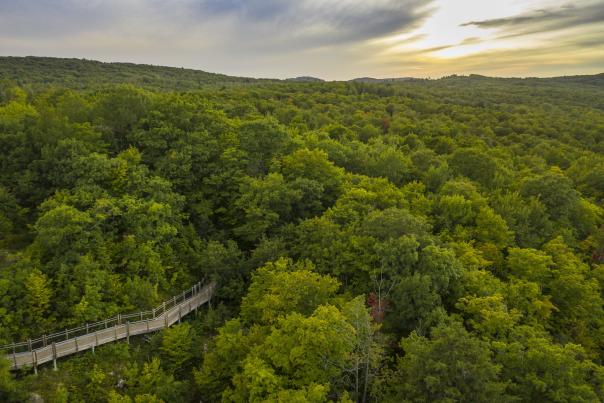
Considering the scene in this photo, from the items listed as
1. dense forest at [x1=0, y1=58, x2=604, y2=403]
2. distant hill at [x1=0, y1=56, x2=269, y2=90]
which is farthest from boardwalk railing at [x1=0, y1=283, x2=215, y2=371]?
distant hill at [x1=0, y1=56, x2=269, y2=90]

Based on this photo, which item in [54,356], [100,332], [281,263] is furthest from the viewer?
[281,263]

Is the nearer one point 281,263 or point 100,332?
point 100,332

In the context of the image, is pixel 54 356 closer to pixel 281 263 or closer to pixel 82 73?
pixel 281 263

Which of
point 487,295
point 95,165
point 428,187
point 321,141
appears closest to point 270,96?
point 321,141

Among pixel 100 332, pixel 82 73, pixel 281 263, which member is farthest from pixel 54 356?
pixel 82 73

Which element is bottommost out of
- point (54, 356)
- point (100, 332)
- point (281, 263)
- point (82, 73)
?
point (54, 356)

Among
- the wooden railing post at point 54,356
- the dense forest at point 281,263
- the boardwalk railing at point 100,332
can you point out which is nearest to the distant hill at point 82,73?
the dense forest at point 281,263
